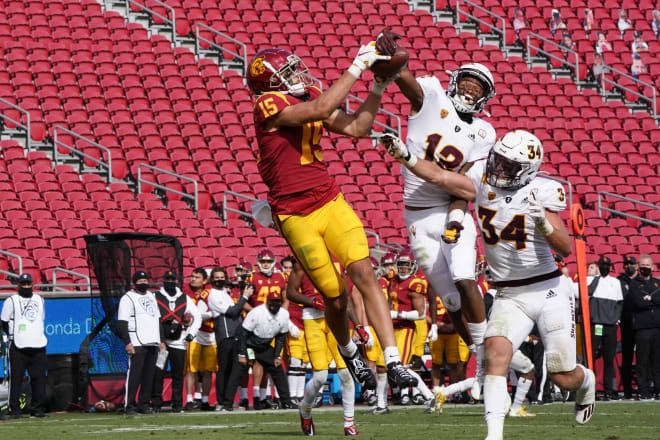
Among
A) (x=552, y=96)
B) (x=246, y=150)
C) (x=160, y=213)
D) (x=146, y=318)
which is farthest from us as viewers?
(x=552, y=96)

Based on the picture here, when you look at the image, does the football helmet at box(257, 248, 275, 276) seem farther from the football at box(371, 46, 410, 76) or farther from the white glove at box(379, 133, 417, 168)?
the football at box(371, 46, 410, 76)

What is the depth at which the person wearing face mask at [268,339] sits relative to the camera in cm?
1442

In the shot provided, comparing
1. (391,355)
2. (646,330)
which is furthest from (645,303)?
(391,355)

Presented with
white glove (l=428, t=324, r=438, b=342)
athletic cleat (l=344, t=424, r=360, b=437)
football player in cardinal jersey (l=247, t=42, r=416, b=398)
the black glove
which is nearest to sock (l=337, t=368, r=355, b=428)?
athletic cleat (l=344, t=424, r=360, b=437)

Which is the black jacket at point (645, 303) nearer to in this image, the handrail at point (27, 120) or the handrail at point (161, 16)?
the handrail at point (27, 120)

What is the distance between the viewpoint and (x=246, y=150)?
2122cm

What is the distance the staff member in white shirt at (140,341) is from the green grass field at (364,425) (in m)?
0.38

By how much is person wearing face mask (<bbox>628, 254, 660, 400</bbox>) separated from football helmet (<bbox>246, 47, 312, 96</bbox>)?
933 cm

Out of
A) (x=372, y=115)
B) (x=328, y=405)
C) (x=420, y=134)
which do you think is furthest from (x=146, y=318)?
(x=372, y=115)

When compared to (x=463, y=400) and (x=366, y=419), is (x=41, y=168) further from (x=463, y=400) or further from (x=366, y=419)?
(x=366, y=419)

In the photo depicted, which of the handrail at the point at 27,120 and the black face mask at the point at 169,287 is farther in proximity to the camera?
the handrail at the point at 27,120

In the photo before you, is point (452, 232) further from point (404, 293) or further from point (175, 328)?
point (404, 293)

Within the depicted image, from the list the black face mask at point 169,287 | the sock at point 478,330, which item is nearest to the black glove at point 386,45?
the sock at point 478,330

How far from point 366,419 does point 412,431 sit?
7.47ft
